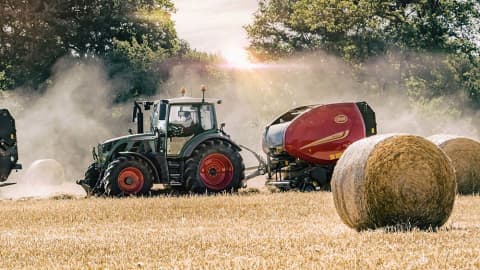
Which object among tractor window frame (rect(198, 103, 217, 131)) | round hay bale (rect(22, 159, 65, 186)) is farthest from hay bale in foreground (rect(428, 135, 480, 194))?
round hay bale (rect(22, 159, 65, 186))

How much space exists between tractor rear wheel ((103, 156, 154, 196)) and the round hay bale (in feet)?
26.4

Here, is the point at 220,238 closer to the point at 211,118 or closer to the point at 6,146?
the point at 211,118

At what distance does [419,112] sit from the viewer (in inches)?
1529

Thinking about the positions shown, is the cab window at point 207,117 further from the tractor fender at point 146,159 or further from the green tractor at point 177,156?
the tractor fender at point 146,159

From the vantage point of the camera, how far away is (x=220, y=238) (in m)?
11.9

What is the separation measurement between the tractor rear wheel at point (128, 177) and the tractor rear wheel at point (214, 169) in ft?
3.19

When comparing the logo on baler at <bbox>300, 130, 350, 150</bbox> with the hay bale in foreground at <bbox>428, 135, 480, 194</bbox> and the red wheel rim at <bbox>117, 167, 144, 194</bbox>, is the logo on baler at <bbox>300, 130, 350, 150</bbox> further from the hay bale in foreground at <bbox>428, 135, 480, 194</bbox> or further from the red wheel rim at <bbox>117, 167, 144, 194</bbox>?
the red wheel rim at <bbox>117, 167, 144, 194</bbox>

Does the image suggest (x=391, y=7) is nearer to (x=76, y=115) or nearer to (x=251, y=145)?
(x=251, y=145)

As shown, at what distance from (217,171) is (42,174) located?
343 inches

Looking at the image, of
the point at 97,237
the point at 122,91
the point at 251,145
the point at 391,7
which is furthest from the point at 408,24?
the point at 97,237

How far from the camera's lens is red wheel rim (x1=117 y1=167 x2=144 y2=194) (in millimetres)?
20906

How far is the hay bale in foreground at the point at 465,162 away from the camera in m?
20.0

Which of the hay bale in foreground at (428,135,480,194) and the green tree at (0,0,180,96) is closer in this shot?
the hay bale in foreground at (428,135,480,194)

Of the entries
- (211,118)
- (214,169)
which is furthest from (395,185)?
(211,118)
